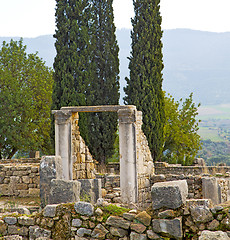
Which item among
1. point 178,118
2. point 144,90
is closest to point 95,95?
point 144,90

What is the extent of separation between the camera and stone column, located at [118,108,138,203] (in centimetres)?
1315

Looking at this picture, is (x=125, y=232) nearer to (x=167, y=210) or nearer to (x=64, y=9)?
(x=167, y=210)

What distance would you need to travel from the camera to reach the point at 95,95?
22.9 m

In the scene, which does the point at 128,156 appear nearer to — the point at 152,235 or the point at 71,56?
the point at 152,235

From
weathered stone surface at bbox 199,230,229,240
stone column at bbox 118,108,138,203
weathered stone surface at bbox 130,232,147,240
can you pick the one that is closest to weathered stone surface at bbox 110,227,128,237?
weathered stone surface at bbox 130,232,147,240

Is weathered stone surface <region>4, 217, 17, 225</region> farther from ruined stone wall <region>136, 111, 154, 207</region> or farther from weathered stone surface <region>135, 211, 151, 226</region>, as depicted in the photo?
ruined stone wall <region>136, 111, 154, 207</region>

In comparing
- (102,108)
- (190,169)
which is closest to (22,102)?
(190,169)

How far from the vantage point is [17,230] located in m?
6.46

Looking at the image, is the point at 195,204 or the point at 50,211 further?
the point at 50,211

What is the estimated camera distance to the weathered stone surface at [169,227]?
17.3ft

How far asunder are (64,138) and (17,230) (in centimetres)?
816

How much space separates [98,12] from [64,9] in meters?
2.14

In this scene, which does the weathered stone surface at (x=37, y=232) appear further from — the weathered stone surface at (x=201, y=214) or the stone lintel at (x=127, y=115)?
the stone lintel at (x=127, y=115)

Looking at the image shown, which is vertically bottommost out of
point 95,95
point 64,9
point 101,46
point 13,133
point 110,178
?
point 110,178
